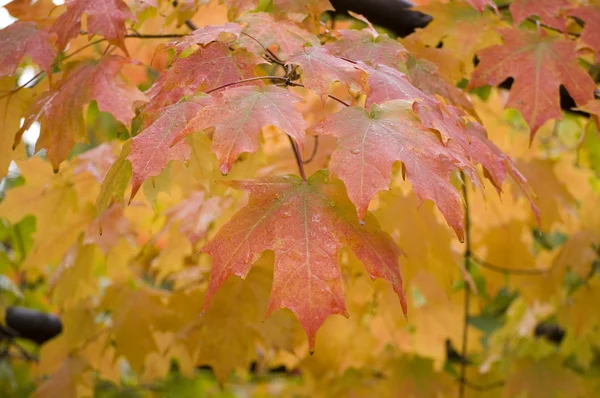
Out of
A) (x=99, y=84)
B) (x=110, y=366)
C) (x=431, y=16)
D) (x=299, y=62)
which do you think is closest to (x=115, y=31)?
(x=99, y=84)

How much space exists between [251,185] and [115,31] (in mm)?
457

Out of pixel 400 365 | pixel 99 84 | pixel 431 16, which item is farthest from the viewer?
pixel 400 365

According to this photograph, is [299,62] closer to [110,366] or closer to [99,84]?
[99,84]

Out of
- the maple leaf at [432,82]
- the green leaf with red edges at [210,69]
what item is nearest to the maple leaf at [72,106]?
the green leaf with red edges at [210,69]

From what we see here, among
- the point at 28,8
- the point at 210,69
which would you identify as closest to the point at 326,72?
the point at 210,69

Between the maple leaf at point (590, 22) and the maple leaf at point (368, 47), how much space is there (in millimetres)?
484

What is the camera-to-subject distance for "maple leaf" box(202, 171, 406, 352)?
0.91 m

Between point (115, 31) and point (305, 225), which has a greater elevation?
point (115, 31)

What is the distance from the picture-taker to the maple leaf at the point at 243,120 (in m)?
0.93

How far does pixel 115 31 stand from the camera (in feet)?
3.94

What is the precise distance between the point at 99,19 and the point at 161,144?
386mm

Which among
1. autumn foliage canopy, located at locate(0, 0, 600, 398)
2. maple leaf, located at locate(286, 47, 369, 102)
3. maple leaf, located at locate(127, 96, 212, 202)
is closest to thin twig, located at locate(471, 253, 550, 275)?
autumn foliage canopy, located at locate(0, 0, 600, 398)

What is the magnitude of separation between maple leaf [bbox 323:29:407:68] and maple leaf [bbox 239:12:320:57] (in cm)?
7

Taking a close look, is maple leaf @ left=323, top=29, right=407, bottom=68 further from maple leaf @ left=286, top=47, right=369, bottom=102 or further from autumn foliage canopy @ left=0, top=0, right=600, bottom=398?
maple leaf @ left=286, top=47, right=369, bottom=102
